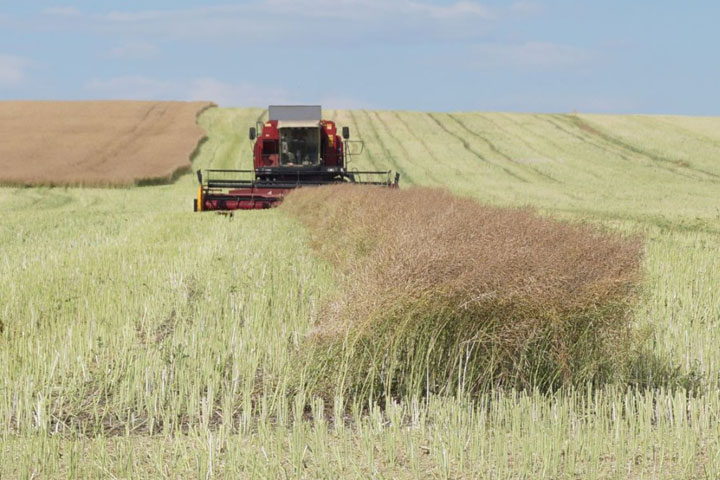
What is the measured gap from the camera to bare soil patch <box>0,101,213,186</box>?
115ft

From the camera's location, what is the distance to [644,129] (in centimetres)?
5191

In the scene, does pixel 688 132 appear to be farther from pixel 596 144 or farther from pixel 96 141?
pixel 96 141

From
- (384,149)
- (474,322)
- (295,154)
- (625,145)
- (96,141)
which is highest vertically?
(625,145)

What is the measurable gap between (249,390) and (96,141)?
133 ft

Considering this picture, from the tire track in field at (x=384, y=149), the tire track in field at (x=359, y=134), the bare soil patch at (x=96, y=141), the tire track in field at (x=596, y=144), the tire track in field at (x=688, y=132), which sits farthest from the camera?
the tire track in field at (x=688, y=132)

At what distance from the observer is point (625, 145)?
47438mm

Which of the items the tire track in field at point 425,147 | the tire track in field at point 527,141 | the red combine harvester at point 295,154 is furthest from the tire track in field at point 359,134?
the tire track in field at point 527,141

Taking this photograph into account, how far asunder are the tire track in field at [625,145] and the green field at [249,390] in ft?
88.8

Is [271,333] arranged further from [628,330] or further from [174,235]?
[174,235]

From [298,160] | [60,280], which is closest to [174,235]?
[60,280]

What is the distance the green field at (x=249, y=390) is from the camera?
4770 millimetres

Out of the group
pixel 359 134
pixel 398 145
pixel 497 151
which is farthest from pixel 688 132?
pixel 359 134

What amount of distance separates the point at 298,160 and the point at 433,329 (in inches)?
685

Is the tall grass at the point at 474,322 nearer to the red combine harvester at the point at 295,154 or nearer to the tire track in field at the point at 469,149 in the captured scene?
the red combine harvester at the point at 295,154
